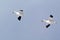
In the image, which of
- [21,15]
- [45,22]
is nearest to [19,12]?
[21,15]

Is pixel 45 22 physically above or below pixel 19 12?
below

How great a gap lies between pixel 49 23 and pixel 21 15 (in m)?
2.52

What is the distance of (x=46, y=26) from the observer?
44.7 ft

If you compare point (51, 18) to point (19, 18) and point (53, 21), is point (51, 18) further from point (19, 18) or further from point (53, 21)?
point (19, 18)

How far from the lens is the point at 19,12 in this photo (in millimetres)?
13703

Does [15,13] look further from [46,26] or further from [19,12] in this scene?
[46,26]

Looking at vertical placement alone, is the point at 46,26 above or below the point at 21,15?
below

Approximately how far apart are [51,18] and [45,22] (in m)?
0.61

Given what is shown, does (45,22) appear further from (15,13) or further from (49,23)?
(15,13)

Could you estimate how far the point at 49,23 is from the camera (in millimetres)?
13648

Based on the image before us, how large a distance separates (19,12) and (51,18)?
281cm

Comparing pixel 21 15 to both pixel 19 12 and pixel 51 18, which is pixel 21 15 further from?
pixel 51 18

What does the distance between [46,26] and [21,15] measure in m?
2.36

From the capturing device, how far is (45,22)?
43.9 ft
